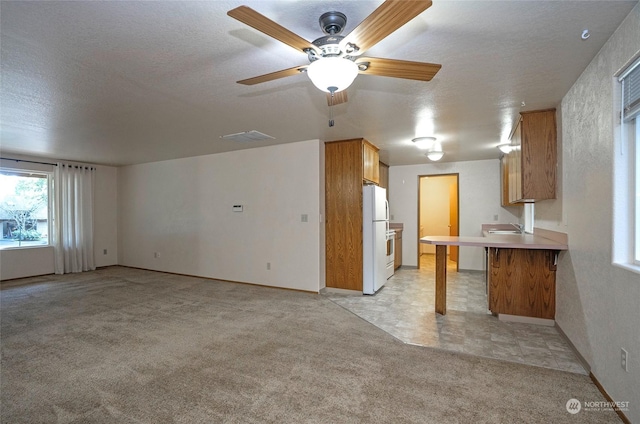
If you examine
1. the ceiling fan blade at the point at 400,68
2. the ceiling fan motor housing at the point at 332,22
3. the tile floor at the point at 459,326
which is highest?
the ceiling fan motor housing at the point at 332,22

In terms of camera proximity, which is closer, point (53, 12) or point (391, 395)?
point (53, 12)

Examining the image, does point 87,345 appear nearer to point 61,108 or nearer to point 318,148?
point 61,108

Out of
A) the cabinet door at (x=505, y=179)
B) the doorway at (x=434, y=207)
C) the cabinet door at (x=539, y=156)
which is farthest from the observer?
the doorway at (x=434, y=207)

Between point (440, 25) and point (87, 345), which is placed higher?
point (440, 25)

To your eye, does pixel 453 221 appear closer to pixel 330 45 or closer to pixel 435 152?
pixel 435 152

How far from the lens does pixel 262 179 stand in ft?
17.3

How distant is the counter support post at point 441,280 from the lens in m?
3.72

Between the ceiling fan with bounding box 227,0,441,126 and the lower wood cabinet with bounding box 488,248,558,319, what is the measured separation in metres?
2.63

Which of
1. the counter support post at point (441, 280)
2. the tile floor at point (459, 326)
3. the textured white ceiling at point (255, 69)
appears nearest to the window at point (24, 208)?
the textured white ceiling at point (255, 69)

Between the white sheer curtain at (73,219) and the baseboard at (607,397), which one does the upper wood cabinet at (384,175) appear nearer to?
the baseboard at (607,397)

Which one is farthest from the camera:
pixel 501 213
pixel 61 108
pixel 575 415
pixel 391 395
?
pixel 501 213

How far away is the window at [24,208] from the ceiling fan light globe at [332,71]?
7.04m

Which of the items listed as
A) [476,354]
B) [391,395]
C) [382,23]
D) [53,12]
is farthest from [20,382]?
[476,354]

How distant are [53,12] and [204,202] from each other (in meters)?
4.39
